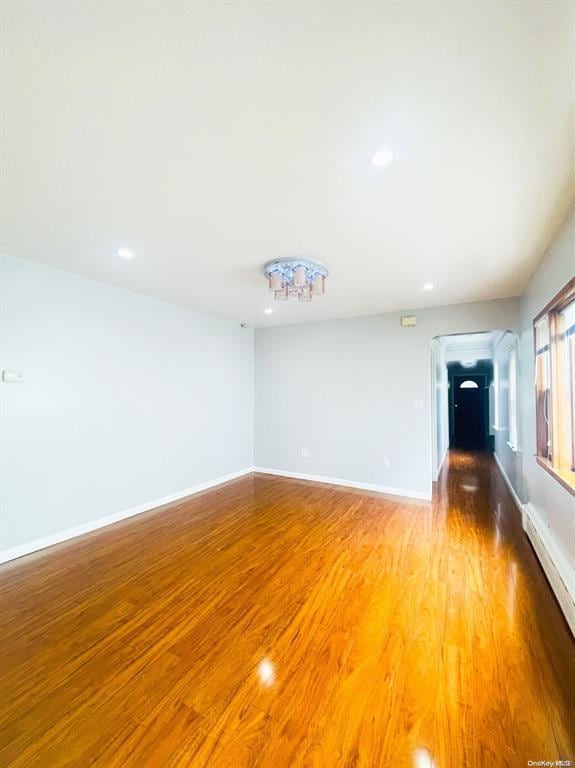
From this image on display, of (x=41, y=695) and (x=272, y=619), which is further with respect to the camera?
(x=272, y=619)

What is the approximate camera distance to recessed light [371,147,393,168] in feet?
4.75

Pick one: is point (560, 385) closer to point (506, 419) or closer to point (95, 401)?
point (506, 419)

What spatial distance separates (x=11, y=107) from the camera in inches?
48.8

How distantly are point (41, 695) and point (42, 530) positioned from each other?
1748 mm

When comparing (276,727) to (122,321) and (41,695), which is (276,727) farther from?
(122,321)

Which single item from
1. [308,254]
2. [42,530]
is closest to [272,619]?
[42,530]

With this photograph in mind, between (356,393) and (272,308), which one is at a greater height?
(272,308)

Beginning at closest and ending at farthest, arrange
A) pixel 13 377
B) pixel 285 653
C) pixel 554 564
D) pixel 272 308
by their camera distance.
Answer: pixel 285 653, pixel 554 564, pixel 13 377, pixel 272 308

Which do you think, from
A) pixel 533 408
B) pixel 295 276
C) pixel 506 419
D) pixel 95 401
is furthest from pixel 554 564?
pixel 95 401

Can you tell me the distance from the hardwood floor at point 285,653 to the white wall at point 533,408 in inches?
17.5

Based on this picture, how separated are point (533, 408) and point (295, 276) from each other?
2.55 metres

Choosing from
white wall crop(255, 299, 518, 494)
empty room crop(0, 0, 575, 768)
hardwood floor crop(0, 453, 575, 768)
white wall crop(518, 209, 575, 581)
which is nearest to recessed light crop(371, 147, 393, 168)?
empty room crop(0, 0, 575, 768)

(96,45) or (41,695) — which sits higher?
(96,45)

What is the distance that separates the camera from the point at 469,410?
9.42 m
